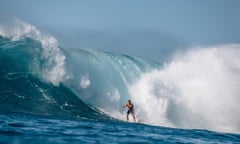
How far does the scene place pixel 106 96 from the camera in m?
18.7

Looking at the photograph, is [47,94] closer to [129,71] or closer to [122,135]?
[122,135]

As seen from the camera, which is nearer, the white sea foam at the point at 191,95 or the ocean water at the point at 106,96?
the ocean water at the point at 106,96

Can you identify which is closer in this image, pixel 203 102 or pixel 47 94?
pixel 47 94

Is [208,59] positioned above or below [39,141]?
above

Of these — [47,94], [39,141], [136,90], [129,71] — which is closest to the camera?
[39,141]

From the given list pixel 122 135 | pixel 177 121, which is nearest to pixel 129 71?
pixel 177 121

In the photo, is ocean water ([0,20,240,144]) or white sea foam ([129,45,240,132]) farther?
white sea foam ([129,45,240,132])

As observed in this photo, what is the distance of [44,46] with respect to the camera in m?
18.1

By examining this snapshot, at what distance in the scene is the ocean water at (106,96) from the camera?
936cm

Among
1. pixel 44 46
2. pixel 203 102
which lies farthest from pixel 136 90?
pixel 44 46

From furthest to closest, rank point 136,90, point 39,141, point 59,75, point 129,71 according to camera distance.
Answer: point 129,71 → point 136,90 → point 59,75 → point 39,141

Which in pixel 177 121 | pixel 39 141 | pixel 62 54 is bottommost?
pixel 39 141

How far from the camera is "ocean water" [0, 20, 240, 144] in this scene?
9359 millimetres

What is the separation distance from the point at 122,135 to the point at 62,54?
9997 mm
